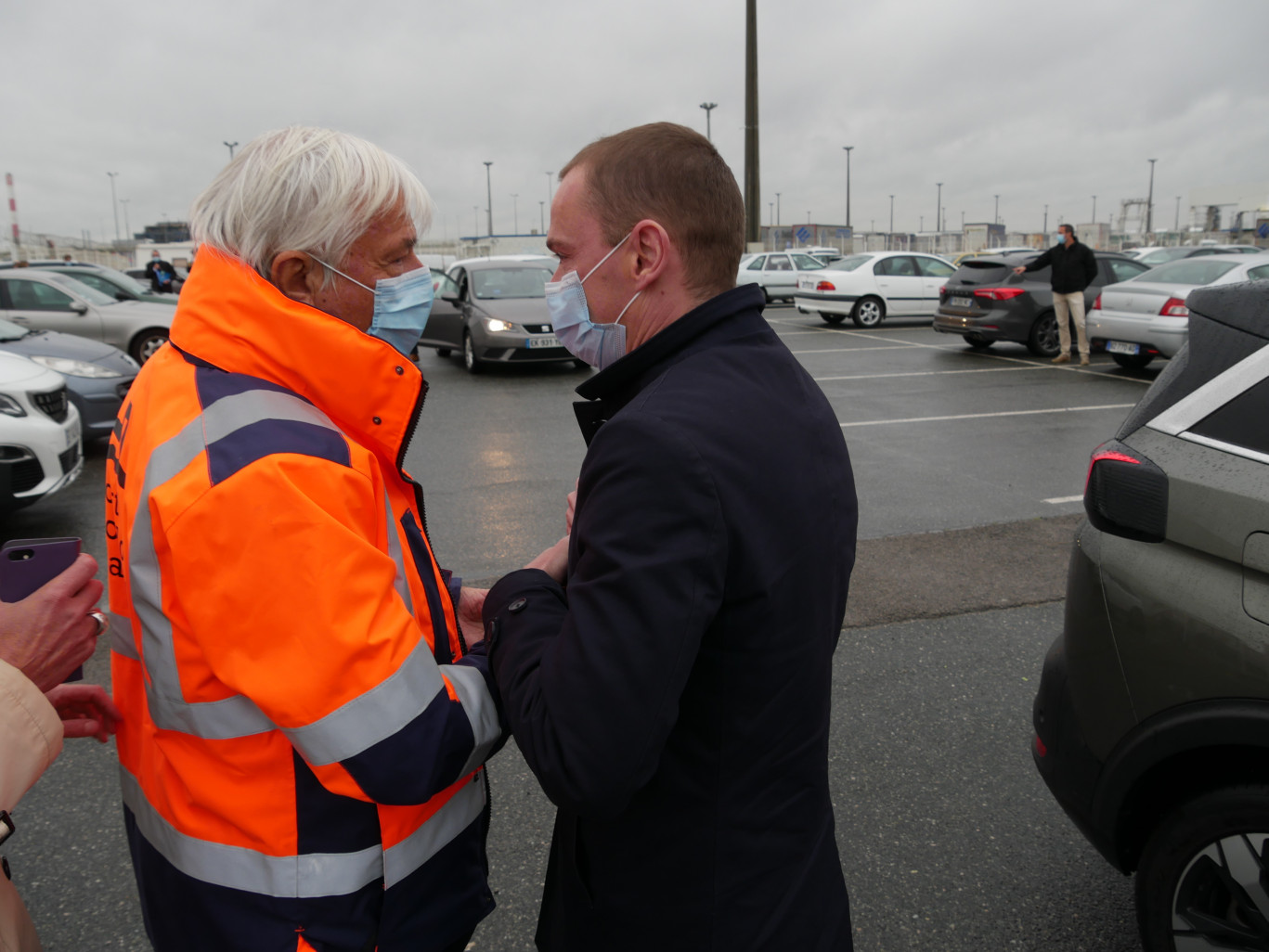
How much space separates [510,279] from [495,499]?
25.5ft

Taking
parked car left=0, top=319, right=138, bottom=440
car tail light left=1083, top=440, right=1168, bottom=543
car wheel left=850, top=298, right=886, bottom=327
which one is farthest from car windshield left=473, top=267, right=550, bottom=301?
car tail light left=1083, top=440, right=1168, bottom=543

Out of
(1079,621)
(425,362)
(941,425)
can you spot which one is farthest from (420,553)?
(425,362)

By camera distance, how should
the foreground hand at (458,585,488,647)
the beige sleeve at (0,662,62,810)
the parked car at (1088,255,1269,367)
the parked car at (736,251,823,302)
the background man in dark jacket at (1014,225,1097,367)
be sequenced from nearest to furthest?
the beige sleeve at (0,662,62,810), the foreground hand at (458,585,488,647), the parked car at (1088,255,1269,367), the background man in dark jacket at (1014,225,1097,367), the parked car at (736,251,823,302)

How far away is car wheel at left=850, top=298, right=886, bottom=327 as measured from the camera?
738 inches

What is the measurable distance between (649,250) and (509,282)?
41.1 ft

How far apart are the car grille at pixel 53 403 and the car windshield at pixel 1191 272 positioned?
40.9 feet

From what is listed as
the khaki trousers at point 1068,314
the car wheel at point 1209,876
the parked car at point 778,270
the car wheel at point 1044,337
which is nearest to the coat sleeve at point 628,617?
the car wheel at point 1209,876

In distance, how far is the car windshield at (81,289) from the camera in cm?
1154

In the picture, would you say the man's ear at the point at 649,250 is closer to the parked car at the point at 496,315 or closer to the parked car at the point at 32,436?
the parked car at the point at 32,436

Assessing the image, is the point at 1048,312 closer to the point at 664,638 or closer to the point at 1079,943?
the point at 1079,943

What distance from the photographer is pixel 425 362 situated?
14.7 meters

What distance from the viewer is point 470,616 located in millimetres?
1812

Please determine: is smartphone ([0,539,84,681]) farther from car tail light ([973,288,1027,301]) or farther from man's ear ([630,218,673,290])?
car tail light ([973,288,1027,301])

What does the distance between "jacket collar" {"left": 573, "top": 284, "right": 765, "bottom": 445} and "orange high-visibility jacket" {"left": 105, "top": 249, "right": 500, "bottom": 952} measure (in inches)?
13.0
